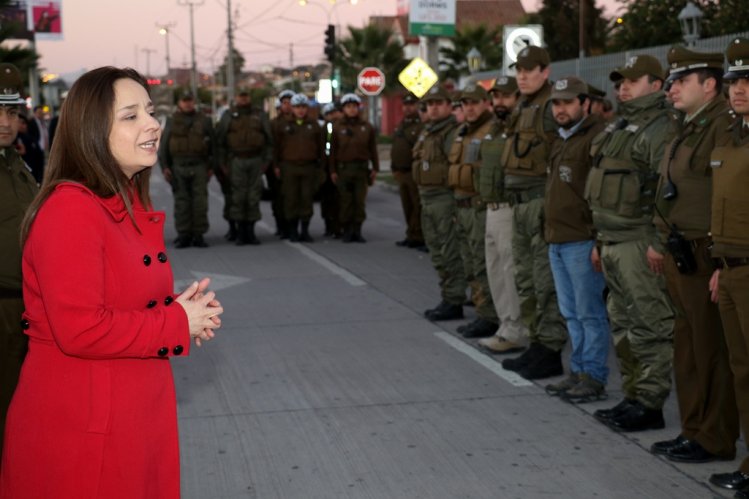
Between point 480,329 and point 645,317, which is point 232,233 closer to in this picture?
point 480,329

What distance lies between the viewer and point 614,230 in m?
6.35

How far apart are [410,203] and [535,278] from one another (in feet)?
25.3

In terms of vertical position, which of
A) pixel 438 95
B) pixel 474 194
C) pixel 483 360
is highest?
pixel 438 95

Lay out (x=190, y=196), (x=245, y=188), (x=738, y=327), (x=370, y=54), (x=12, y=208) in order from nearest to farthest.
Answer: (x=12, y=208) < (x=738, y=327) < (x=190, y=196) < (x=245, y=188) < (x=370, y=54)

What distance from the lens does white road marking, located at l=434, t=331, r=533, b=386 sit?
759 centimetres

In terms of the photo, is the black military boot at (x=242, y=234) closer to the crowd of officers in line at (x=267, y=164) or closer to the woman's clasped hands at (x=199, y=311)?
the crowd of officers in line at (x=267, y=164)

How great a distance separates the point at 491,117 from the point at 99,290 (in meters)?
6.72

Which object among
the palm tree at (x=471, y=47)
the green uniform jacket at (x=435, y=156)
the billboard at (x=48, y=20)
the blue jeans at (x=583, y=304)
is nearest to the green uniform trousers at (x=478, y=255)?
the green uniform jacket at (x=435, y=156)

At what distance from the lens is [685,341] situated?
5.89 meters

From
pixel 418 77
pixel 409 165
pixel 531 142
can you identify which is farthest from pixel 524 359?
pixel 418 77

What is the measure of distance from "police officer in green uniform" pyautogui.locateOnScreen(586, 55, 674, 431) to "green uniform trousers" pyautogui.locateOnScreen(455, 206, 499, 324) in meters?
2.52

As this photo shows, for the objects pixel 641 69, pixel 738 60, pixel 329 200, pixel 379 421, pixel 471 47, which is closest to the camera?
pixel 738 60

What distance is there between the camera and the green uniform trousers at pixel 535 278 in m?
7.55

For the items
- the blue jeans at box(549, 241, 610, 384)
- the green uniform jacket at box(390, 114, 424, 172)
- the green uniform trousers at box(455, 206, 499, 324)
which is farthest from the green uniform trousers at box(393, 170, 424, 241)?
the blue jeans at box(549, 241, 610, 384)
